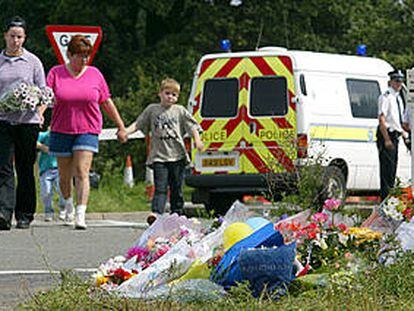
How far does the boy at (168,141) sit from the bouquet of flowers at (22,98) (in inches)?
42.5

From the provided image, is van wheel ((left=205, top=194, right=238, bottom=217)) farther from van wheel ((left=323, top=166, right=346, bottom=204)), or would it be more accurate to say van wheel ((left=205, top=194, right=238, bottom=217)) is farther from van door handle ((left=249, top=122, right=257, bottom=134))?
van wheel ((left=323, top=166, right=346, bottom=204))

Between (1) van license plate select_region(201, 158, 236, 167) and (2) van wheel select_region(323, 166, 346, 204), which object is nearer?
(2) van wheel select_region(323, 166, 346, 204)

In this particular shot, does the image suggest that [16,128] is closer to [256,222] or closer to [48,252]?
[48,252]

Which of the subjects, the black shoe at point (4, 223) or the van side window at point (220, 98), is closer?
the black shoe at point (4, 223)

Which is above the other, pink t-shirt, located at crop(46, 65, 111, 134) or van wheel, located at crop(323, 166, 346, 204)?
pink t-shirt, located at crop(46, 65, 111, 134)

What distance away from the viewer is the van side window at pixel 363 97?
17359 mm

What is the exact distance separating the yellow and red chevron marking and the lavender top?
439 centimetres

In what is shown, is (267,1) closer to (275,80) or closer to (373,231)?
(275,80)

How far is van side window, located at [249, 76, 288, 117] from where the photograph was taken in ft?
54.4

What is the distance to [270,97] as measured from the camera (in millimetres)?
16625

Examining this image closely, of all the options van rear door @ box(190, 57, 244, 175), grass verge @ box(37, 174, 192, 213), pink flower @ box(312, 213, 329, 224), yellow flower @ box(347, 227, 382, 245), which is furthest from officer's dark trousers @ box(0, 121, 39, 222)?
yellow flower @ box(347, 227, 382, 245)

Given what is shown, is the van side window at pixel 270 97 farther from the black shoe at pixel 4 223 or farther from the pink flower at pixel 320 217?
the pink flower at pixel 320 217

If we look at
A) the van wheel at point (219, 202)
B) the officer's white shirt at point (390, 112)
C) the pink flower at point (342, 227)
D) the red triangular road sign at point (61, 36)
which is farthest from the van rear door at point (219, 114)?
the pink flower at point (342, 227)

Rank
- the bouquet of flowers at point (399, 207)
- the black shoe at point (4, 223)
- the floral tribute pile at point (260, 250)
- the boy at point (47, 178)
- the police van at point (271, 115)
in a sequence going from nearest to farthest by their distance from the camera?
the floral tribute pile at point (260, 250) < the bouquet of flowers at point (399, 207) < the black shoe at point (4, 223) < the boy at point (47, 178) < the police van at point (271, 115)
